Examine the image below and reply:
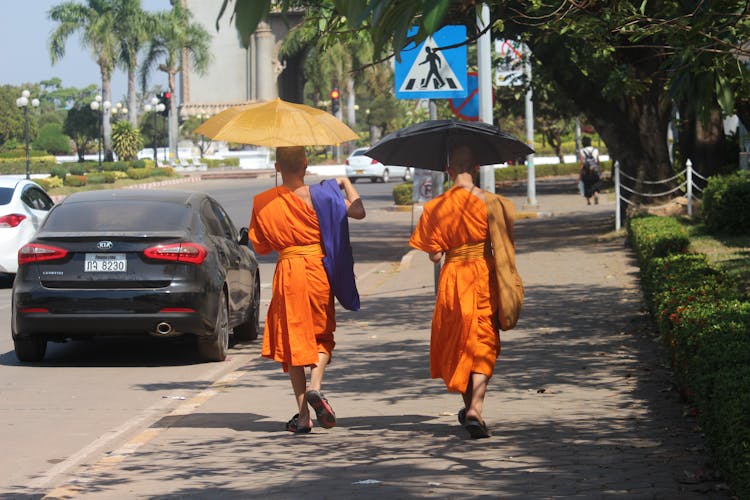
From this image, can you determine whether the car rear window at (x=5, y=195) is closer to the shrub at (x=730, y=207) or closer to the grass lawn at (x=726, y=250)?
the grass lawn at (x=726, y=250)

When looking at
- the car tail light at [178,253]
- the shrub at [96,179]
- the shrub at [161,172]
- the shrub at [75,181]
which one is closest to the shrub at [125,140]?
the shrub at [161,172]

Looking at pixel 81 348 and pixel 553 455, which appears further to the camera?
pixel 81 348

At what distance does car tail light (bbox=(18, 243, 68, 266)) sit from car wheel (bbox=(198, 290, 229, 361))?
1416 millimetres

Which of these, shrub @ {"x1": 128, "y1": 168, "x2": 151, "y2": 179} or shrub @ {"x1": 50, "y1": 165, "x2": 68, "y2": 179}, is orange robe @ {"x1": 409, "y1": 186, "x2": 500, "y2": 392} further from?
shrub @ {"x1": 128, "y1": 168, "x2": 151, "y2": 179}

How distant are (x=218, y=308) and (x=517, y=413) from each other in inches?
146

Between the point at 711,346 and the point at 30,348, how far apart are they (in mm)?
6567

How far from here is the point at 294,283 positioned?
26.7 ft

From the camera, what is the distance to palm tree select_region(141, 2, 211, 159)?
278 ft

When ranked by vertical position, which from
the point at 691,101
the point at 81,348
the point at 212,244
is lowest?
the point at 81,348

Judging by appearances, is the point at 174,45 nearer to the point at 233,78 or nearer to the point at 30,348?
the point at 233,78

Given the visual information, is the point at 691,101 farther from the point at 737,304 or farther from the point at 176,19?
the point at 176,19

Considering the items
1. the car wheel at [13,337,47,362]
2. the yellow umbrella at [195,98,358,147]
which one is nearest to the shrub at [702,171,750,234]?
the car wheel at [13,337,47,362]

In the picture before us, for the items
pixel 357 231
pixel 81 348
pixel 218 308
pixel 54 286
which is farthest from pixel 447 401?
pixel 357 231

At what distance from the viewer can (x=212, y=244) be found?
11812mm
